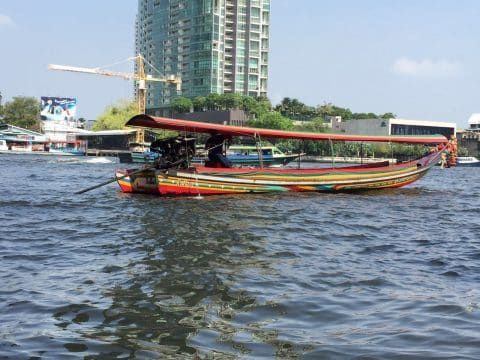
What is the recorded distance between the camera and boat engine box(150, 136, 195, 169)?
18.0 metres

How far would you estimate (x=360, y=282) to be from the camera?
24.4 feet

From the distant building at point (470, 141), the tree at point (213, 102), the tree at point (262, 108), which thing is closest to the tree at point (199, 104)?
the tree at point (213, 102)

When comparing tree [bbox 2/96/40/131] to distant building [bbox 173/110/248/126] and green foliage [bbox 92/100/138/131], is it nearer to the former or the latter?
green foliage [bbox 92/100/138/131]

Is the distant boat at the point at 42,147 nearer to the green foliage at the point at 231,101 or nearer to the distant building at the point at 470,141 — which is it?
the green foliage at the point at 231,101

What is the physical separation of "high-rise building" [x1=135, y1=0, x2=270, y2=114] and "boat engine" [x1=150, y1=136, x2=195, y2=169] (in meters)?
99.8

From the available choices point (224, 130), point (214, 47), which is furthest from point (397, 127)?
point (224, 130)

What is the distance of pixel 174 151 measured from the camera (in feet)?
59.8

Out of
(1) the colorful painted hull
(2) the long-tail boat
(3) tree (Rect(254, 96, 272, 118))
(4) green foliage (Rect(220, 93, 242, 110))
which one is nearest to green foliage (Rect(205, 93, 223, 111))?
(4) green foliage (Rect(220, 93, 242, 110))

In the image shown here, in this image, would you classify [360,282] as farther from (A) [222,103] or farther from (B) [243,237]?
(A) [222,103]

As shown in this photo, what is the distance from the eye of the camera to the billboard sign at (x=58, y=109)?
104938 millimetres

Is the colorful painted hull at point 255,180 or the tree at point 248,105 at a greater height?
the tree at point 248,105

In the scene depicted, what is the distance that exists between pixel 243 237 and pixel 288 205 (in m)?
5.86

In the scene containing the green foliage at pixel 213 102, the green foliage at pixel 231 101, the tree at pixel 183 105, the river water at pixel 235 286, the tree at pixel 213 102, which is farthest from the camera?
the tree at pixel 183 105

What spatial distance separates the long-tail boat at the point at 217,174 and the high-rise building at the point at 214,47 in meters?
98.3
